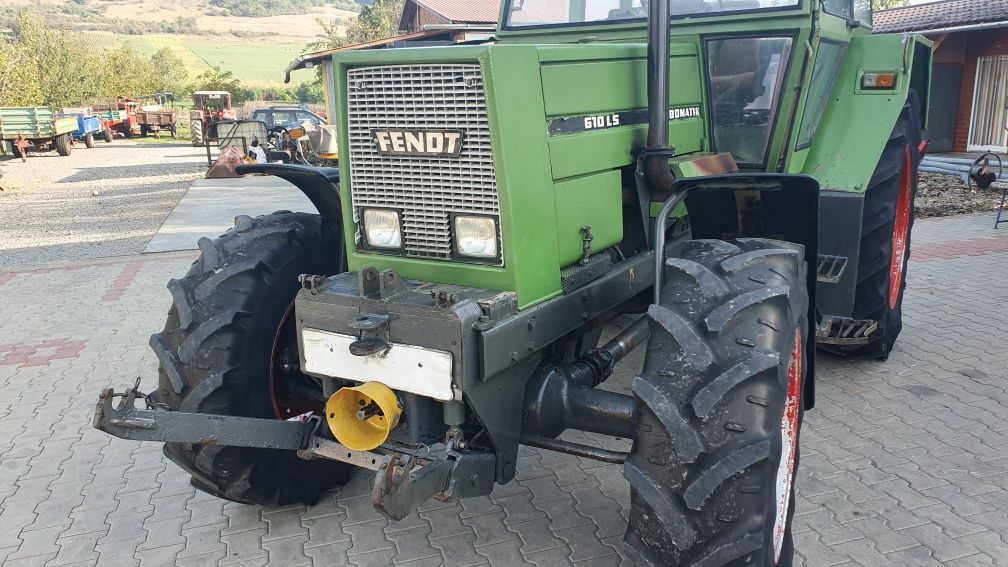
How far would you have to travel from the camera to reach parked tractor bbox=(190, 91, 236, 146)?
31705mm

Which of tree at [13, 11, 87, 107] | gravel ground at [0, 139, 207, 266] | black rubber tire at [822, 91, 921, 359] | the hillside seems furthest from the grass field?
black rubber tire at [822, 91, 921, 359]

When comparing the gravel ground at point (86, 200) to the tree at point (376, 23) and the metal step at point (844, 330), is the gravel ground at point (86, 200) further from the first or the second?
the tree at point (376, 23)

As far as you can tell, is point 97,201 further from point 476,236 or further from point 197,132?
point 197,132

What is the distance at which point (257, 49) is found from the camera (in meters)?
102

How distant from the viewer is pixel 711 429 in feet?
8.01

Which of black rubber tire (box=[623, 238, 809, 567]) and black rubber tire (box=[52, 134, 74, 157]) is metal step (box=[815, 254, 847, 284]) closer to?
black rubber tire (box=[623, 238, 809, 567])

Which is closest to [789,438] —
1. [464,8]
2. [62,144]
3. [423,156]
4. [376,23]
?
[423,156]

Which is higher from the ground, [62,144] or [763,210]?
[763,210]

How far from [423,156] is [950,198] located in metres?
11.7

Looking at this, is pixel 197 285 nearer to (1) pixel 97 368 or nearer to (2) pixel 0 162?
(1) pixel 97 368

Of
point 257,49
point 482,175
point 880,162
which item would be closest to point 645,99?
point 482,175

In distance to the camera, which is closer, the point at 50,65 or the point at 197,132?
the point at 197,132

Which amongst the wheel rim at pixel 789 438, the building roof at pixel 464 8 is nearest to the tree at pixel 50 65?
the building roof at pixel 464 8

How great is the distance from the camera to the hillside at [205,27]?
90375 millimetres
